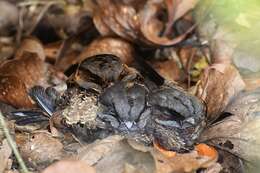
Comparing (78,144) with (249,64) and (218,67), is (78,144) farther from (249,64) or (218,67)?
(249,64)

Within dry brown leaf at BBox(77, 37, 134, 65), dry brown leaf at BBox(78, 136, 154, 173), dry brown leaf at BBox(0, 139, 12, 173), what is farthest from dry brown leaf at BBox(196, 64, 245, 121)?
dry brown leaf at BBox(0, 139, 12, 173)

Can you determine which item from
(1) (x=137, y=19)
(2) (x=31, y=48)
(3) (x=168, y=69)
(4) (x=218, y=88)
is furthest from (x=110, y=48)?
(4) (x=218, y=88)

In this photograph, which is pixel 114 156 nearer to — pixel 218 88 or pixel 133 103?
pixel 133 103

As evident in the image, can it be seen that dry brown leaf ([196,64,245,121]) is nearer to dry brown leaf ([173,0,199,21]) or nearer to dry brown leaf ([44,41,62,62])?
dry brown leaf ([173,0,199,21])

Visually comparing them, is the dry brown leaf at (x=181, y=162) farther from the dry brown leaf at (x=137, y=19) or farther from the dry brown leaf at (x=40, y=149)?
the dry brown leaf at (x=137, y=19)

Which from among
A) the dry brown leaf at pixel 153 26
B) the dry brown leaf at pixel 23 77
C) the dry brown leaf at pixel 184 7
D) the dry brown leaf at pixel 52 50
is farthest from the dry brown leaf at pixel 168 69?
the dry brown leaf at pixel 52 50

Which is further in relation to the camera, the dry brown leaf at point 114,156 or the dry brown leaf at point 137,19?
the dry brown leaf at point 137,19

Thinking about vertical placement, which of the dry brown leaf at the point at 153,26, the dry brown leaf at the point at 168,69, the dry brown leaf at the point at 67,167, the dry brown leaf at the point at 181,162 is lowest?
the dry brown leaf at the point at 181,162

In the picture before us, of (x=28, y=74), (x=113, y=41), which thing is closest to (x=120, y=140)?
(x=28, y=74)
